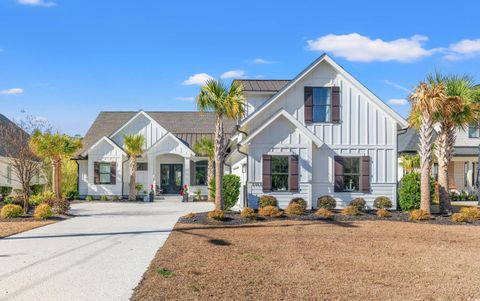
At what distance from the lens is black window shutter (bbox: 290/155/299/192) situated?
2186 cm

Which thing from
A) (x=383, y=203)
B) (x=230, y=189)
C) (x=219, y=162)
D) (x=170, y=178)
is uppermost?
(x=219, y=162)

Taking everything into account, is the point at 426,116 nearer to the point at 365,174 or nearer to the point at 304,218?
the point at 365,174

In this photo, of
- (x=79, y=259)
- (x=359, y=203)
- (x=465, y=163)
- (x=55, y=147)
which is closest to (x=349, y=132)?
(x=359, y=203)

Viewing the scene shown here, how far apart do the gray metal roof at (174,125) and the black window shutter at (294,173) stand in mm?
14706

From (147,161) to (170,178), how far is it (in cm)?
244

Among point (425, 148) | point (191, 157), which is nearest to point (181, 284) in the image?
point (425, 148)

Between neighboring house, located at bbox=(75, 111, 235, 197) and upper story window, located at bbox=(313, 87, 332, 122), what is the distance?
13.3 m

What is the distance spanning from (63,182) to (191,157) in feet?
27.4

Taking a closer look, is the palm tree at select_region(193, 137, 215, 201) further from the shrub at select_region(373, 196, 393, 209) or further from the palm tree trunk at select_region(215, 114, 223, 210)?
the shrub at select_region(373, 196, 393, 209)

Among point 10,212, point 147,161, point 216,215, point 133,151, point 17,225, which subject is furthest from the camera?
point 147,161

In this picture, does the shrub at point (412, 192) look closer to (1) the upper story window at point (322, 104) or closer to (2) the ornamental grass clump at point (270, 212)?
(1) the upper story window at point (322, 104)

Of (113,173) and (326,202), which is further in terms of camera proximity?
(113,173)

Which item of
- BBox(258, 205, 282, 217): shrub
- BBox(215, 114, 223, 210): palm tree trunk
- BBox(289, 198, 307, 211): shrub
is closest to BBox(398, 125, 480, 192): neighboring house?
BBox(289, 198, 307, 211): shrub

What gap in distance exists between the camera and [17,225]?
1720 centimetres
